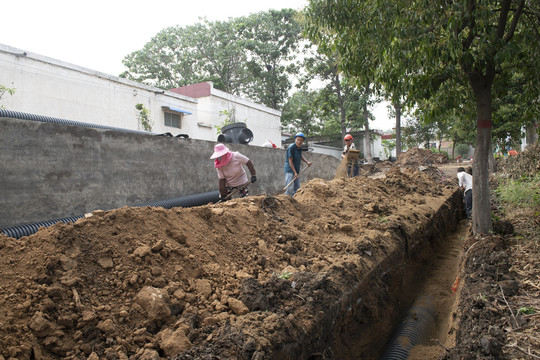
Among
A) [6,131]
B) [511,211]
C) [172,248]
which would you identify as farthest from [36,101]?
[511,211]

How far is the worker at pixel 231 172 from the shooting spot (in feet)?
19.1

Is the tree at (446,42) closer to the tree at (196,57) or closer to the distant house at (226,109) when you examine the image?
the distant house at (226,109)

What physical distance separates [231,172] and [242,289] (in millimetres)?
3450

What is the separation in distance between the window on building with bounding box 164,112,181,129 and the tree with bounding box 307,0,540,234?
12.9 meters

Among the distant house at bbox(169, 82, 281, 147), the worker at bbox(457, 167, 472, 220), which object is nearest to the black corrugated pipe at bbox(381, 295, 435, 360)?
the worker at bbox(457, 167, 472, 220)

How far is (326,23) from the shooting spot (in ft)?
16.9

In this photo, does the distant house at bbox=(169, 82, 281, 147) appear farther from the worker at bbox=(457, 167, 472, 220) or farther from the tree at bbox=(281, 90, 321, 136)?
the worker at bbox=(457, 167, 472, 220)

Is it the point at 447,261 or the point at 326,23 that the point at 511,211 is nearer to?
the point at 447,261

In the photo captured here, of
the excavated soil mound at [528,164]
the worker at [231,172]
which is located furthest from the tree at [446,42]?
the excavated soil mound at [528,164]

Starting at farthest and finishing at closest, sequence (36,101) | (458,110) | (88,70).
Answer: (88,70), (36,101), (458,110)

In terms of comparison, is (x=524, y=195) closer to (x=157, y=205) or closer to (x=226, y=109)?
(x=157, y=205)

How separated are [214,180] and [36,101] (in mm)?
7726

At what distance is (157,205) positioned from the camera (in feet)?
20.2

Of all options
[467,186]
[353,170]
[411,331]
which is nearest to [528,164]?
[467,186]
